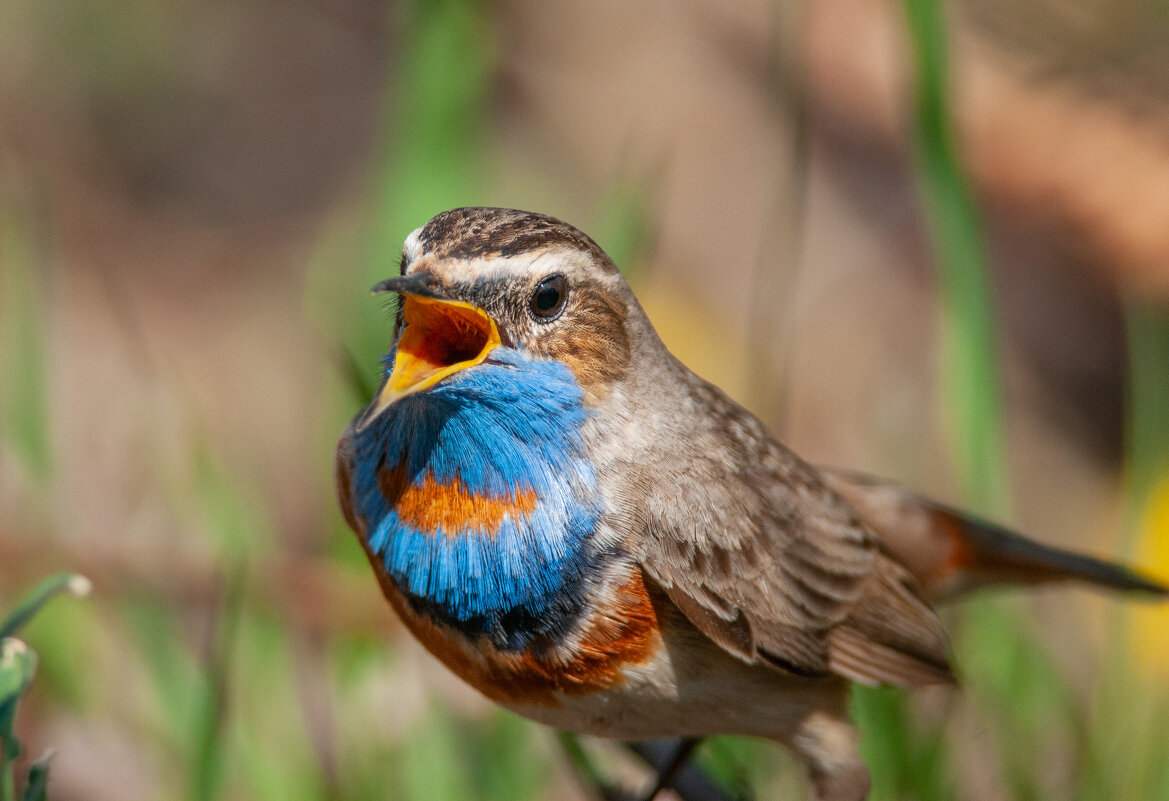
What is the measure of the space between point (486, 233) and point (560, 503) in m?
0.60

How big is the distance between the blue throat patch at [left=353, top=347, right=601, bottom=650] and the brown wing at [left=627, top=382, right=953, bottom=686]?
19 cm

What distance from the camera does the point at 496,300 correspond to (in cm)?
284

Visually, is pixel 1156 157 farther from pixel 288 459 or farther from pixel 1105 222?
pixel 288 459

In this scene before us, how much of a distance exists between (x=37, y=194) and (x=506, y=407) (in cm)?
299

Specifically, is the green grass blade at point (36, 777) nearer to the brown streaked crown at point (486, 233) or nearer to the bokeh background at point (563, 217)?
the bokeh background at point (563, 217)

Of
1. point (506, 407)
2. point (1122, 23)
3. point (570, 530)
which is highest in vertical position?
point (1122, 23)

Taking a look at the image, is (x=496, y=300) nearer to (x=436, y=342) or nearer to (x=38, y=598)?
(x=436, y=342)

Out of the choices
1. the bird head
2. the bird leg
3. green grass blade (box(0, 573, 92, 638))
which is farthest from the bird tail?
green grass blade (box(0, 573, 92, 638))

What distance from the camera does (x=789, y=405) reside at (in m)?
7.54

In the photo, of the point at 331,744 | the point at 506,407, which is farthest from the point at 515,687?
the point at 331,744

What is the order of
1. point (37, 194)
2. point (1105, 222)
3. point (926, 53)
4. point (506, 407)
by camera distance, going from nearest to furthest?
point (506, 407) → point (926, 53) → point (37, 194) → point (1105, 222)

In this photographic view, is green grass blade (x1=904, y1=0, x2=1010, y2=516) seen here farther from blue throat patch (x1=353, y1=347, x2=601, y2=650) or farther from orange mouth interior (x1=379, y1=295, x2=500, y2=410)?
orange mouth interior (x1=379, y1=295, x2=500, y2=410)

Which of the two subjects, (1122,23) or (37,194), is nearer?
(37,194)

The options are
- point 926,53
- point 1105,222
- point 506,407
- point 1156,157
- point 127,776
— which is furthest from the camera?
point 1105,222
